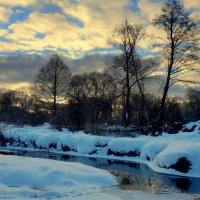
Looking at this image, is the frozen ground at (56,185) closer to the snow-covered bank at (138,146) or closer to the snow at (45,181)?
the snow at (45,181)

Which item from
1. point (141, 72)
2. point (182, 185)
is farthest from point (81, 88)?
point (182, 185)

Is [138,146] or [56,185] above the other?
[138,146]

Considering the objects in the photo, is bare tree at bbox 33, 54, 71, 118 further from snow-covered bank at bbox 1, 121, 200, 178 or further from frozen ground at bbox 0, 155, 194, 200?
frozen ground at bbox 0, 155, 194, 200

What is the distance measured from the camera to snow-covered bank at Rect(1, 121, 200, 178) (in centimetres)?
1675

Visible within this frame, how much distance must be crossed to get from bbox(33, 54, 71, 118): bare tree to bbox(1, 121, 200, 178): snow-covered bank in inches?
687

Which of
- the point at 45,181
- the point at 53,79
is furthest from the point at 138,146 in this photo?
the point at 53,79

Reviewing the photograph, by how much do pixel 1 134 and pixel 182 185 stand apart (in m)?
21.6

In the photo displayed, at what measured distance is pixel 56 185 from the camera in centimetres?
1126

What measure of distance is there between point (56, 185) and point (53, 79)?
4090 cm

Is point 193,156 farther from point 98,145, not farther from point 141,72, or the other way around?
point 141,72

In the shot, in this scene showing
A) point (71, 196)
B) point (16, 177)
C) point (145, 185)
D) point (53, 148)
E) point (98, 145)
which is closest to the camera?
point (71, 196)

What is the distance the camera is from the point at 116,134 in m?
29.9

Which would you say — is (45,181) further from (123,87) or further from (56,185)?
(123,87)

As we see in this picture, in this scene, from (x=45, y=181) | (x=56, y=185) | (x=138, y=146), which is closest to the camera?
(x=56, y=185)
